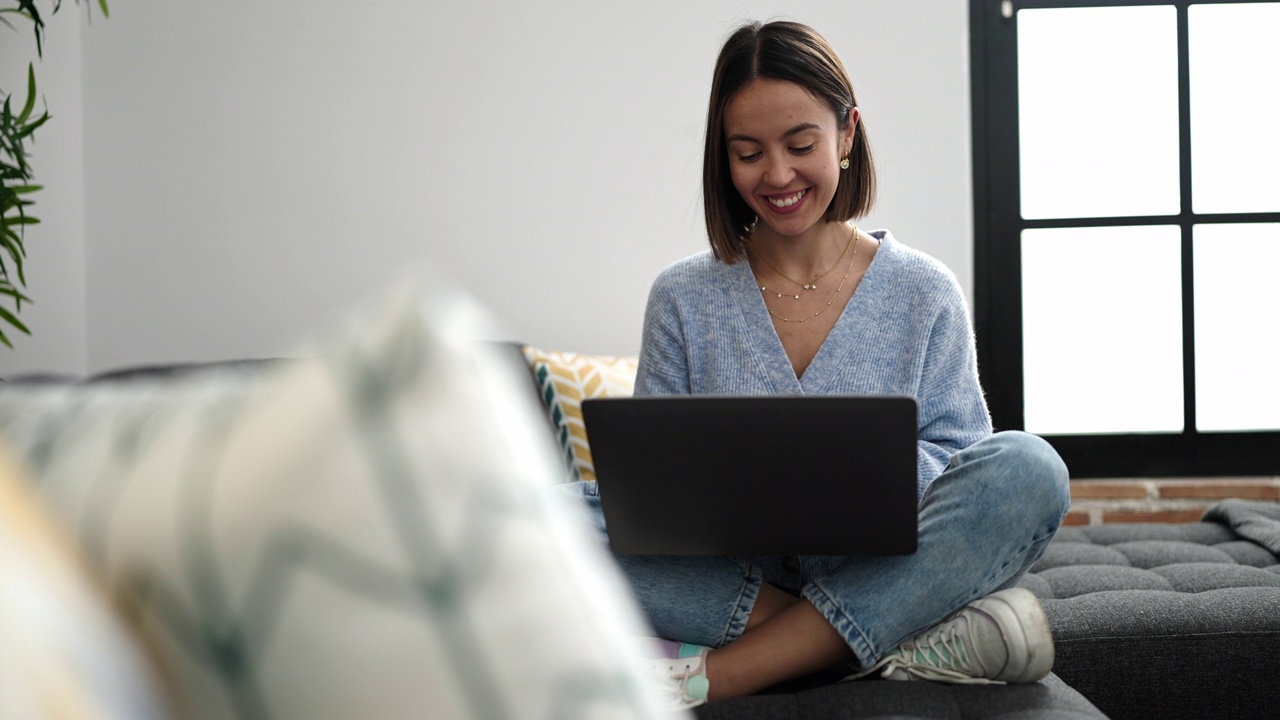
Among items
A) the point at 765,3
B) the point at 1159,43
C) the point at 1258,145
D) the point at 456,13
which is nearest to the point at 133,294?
the point at 456,13

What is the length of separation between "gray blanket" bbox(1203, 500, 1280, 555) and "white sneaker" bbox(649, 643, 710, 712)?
57.0 inches

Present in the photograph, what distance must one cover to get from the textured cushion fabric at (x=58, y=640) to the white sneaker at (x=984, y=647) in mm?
1237

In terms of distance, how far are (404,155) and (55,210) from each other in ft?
3.05

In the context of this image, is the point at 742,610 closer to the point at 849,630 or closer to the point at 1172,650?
the point at 849,630

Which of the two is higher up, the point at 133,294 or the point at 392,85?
the point at 392,85

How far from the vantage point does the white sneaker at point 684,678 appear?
1.43 meters

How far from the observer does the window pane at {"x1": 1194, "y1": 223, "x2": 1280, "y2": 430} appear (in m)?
3.22

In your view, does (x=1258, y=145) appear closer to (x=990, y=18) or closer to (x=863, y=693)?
(x=990, y=18)

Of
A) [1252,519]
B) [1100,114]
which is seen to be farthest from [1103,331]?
[1252,519]

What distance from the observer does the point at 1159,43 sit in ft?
10.5

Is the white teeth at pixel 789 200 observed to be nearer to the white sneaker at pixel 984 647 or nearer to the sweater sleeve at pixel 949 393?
the sweater sleeve at pixel 949 393

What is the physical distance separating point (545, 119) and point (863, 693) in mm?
2138

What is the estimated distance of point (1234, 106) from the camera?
321cm

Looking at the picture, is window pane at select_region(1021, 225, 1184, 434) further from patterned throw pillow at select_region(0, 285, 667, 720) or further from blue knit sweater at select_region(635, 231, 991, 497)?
patterned throw pillow at select_region(0, 285, 667, 720)
